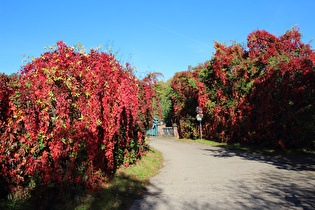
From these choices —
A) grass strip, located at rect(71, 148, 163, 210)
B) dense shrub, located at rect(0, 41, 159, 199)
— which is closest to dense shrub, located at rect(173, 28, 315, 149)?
grass strip, located at rect(71, 148, 163, 210)

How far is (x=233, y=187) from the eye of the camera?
269 inches

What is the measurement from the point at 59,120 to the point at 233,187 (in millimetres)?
5133

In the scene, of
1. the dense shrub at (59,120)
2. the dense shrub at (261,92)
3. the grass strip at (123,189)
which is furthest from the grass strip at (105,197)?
the dense shrub at (261,92)

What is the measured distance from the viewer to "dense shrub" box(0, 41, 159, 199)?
4.75 m

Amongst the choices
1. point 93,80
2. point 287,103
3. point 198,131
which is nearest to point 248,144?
point 287,103

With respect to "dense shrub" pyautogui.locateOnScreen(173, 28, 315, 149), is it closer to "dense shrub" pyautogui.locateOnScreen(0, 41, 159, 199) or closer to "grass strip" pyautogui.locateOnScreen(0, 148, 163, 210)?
"grass strip" pyautogui.locateOnScreen(0, 148, 163, 210)

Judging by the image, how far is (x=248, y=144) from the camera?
655 inches

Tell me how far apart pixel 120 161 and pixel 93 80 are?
4.04m

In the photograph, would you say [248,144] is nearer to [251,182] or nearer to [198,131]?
[198,131]

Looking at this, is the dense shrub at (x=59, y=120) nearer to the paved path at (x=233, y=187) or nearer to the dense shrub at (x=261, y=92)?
the paved path at (x=233, y=187)

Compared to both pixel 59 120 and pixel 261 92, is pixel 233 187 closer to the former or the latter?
pixel 59 120

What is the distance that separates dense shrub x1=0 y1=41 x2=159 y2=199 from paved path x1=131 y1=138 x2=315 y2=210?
6.10ft

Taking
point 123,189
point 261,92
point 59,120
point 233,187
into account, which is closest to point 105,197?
point 123,189

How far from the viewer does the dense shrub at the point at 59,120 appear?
4.75 meters
